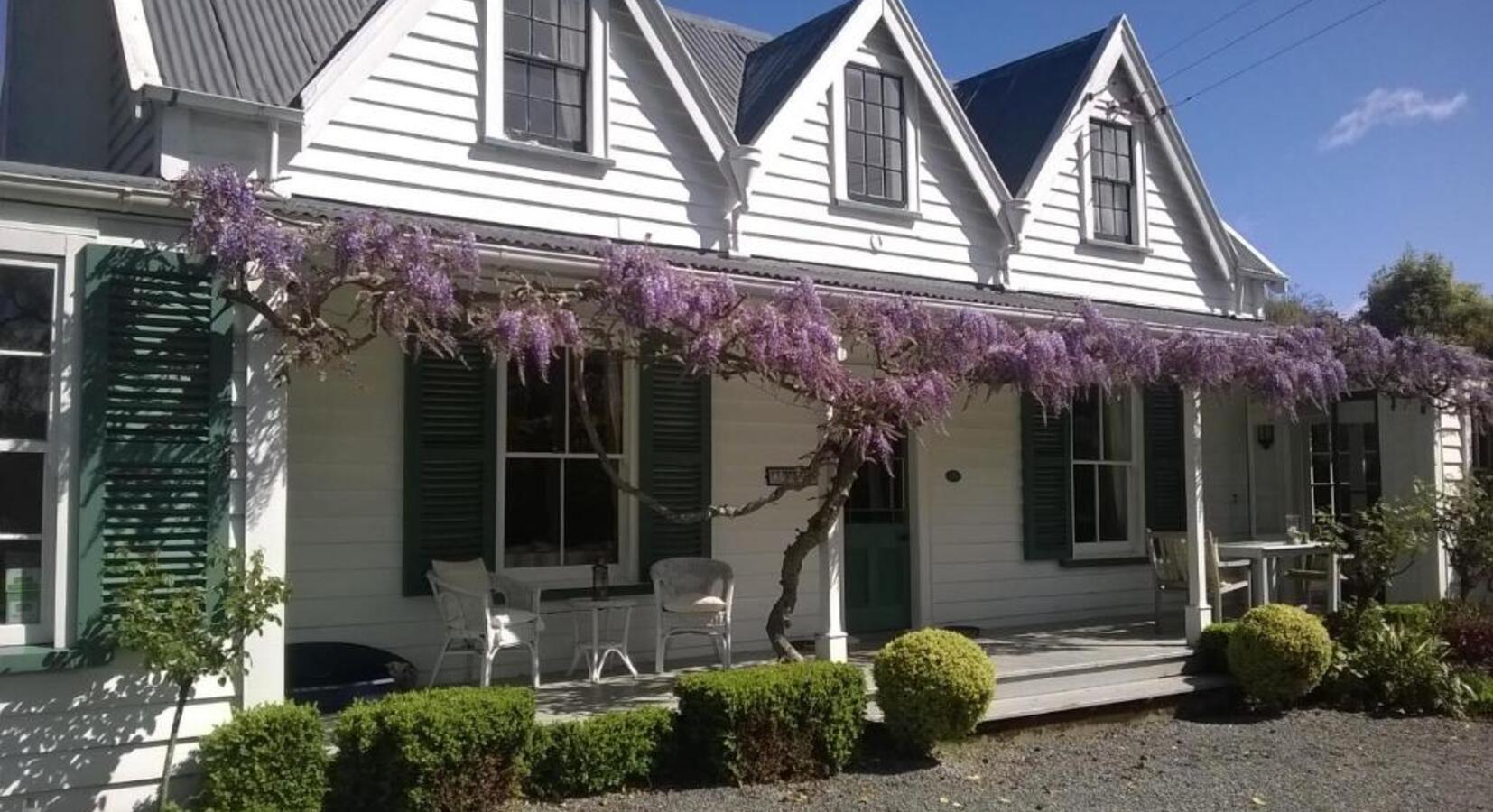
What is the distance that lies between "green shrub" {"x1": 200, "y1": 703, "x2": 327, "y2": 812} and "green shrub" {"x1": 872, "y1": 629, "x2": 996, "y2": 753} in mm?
3315

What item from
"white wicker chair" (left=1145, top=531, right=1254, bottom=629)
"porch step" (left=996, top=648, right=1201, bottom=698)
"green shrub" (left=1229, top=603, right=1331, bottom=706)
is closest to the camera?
"porch step" (left=996, top=648, right=1201, bottom=698)

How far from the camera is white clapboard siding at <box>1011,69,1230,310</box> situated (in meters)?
12.0

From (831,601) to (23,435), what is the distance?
502cm

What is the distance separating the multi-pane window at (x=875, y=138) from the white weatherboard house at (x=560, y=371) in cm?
3

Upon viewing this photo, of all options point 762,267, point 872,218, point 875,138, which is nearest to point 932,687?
point 762,267

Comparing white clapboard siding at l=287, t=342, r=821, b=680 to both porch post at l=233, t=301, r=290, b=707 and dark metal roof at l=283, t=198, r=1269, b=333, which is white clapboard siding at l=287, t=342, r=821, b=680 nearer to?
dark metal roof at l=283, t=198, r=1269, b=333

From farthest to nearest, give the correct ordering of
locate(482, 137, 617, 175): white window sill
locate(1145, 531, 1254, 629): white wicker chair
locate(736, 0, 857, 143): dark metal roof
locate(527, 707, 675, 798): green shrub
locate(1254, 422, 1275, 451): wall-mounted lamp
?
locate(1254, 422, 1275, 451): wall-mounted lamp < locate(1145, 531, 1254, 629): white wicker chair < locate(736, 0, 857, 143): dark metal roof < locate(482, 137, 617, 175): white window sill < locate(527, 707, 675, 798): green shrub

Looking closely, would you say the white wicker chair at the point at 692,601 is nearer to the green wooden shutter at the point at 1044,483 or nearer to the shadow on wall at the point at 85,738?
the shadow on wall at the point at 85,738

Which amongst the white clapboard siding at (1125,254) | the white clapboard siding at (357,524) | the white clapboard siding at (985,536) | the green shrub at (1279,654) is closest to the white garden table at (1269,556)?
the green shrub at (1279,654)

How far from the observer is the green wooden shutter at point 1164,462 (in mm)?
12867

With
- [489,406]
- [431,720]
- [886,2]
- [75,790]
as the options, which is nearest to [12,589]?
[75,790]

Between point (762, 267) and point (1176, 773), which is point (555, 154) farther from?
point (1176, 773)

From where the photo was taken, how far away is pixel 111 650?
5902 millimetres

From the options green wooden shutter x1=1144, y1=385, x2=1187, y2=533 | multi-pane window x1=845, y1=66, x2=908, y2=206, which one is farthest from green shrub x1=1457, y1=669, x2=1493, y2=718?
multi-pane window x1=845, y1=66, x2=908, y2=206
